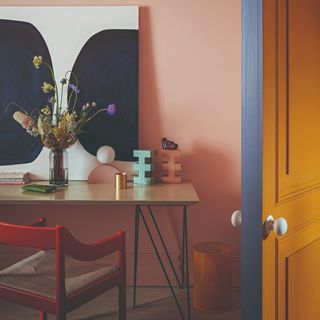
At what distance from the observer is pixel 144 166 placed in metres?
2.91

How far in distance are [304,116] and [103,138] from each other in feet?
5.71

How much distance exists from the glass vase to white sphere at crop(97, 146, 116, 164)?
0.24 m

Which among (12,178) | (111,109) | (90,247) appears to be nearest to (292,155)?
(90,247)

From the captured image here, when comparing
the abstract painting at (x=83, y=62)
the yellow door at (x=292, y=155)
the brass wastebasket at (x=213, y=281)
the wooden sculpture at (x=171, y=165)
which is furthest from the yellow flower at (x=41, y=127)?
the yellow door at (x=292, y=155)

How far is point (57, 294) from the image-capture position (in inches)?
72.5

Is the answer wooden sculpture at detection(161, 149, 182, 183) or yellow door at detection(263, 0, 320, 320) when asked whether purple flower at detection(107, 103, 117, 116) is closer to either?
wooden sculpture at detection(161, 149, 182, 183)

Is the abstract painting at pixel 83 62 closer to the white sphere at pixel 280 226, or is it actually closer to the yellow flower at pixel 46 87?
the yellow flower at pixel 46 87

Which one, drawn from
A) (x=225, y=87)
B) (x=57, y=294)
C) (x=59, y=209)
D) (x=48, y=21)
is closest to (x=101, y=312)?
(x=59, y=209)

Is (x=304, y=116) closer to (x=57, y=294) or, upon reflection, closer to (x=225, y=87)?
(x=57, y=294)

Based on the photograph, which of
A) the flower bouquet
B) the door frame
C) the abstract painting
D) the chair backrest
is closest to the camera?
the door frame

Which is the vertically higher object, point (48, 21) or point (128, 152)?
point (48, 21)

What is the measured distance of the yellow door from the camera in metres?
1.40

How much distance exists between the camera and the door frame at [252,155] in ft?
4.43

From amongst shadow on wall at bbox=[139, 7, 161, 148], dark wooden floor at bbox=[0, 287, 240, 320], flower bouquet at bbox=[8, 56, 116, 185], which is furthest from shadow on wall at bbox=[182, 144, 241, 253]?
flower bouquet at bbox=[8, 56, 116, 185]
